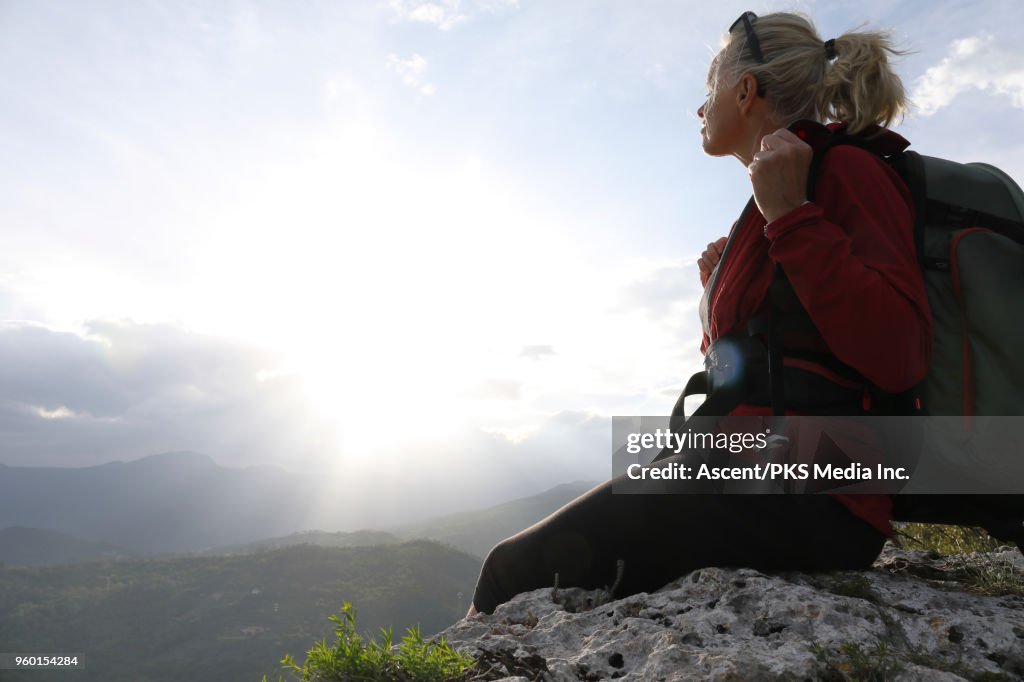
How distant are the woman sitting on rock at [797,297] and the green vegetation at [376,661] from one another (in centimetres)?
107

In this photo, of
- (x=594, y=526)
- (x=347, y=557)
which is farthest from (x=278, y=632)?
(x=594, y=526)

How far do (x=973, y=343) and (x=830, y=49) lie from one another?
5.95 feet

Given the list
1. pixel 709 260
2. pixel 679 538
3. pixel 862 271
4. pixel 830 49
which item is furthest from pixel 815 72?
pixel 679 538

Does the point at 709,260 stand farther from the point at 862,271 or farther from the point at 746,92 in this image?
the point at 862,271

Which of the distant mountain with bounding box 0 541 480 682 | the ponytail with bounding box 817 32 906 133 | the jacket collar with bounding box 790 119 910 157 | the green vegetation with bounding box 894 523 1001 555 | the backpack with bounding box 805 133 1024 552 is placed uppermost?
the ponytail with bounding box 817 32 906 133

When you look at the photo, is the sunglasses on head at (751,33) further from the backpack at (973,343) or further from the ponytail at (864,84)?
the backpack at (973,343)

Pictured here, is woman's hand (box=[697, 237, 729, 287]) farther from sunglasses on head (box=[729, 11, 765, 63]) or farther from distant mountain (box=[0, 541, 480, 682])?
distant mountain (box=[0, 541, 480, 682])

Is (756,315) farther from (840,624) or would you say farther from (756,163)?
(840,624)

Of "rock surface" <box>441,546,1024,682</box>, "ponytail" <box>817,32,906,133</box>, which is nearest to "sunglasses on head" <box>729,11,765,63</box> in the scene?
"ponytail" <box>817,32,906,133</box>

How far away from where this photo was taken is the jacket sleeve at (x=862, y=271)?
8.59 ft

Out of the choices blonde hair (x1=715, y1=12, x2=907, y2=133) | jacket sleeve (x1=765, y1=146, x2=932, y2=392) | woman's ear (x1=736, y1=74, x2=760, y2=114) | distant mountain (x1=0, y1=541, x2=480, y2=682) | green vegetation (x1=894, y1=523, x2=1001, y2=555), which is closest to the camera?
jacket sleeve (x1=765, y1=146, x2=932, y2=392)

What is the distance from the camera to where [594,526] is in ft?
10.8

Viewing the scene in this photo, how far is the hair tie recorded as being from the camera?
350cm

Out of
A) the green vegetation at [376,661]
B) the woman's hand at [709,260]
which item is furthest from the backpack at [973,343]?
the green vegetation at [376,661]
